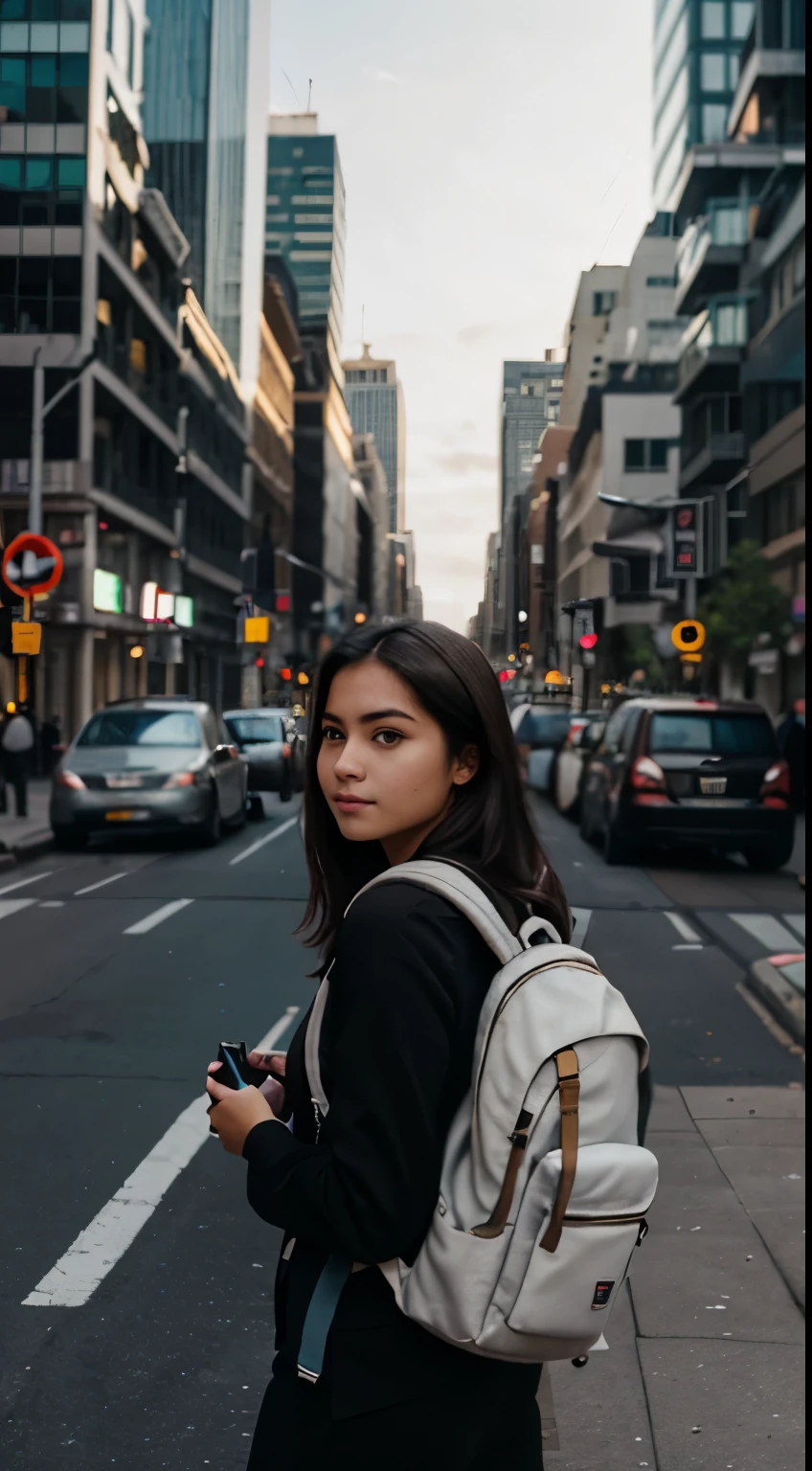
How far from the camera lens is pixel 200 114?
3246mm

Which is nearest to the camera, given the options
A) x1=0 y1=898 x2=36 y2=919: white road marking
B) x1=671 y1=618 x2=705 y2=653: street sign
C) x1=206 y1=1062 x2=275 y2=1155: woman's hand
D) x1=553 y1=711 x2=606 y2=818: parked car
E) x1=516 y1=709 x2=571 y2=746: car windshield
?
x1=206 y1=1062 x2=275 y2=1155: woman's hand

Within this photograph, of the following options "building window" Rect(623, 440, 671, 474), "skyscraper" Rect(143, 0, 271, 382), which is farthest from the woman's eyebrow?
"building window" Rect(623, 440, 671, 474)

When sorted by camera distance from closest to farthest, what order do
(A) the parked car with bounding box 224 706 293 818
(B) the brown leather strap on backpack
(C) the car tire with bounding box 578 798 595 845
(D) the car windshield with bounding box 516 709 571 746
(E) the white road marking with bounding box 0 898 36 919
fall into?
(B) the brown leather strap on backpack < (D) the car windshield with bounding box 516 709 571 746 < (E) the white road marking with bounding box 0 898 36 919 < (A) the parked car with bounding box 224 706 293 818 < (C) the car tire with bounding box 578 798 595 845

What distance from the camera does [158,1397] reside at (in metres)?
2.87

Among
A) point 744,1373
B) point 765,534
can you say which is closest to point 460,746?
point 744,1373

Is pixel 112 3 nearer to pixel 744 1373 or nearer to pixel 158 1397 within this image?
pixel 158 1397

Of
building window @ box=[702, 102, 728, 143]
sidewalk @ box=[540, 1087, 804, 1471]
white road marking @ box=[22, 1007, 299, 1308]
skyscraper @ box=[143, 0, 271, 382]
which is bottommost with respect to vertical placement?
sidewalk @ box=[540, 1087, 804, 1471]

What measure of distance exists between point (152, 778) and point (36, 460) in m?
3.68

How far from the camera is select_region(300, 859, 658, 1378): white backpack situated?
1.43 meters

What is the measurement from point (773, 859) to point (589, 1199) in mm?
6789

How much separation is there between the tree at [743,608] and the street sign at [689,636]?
6 cm

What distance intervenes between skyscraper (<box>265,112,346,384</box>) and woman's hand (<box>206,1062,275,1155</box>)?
5.91 ft

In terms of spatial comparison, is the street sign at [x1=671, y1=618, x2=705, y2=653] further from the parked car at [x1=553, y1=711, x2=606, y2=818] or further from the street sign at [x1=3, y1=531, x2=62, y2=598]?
the street sign at [x1=3, y1=531, x2=62, y2=598]

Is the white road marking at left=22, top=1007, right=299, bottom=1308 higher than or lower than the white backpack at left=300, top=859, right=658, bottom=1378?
lower
